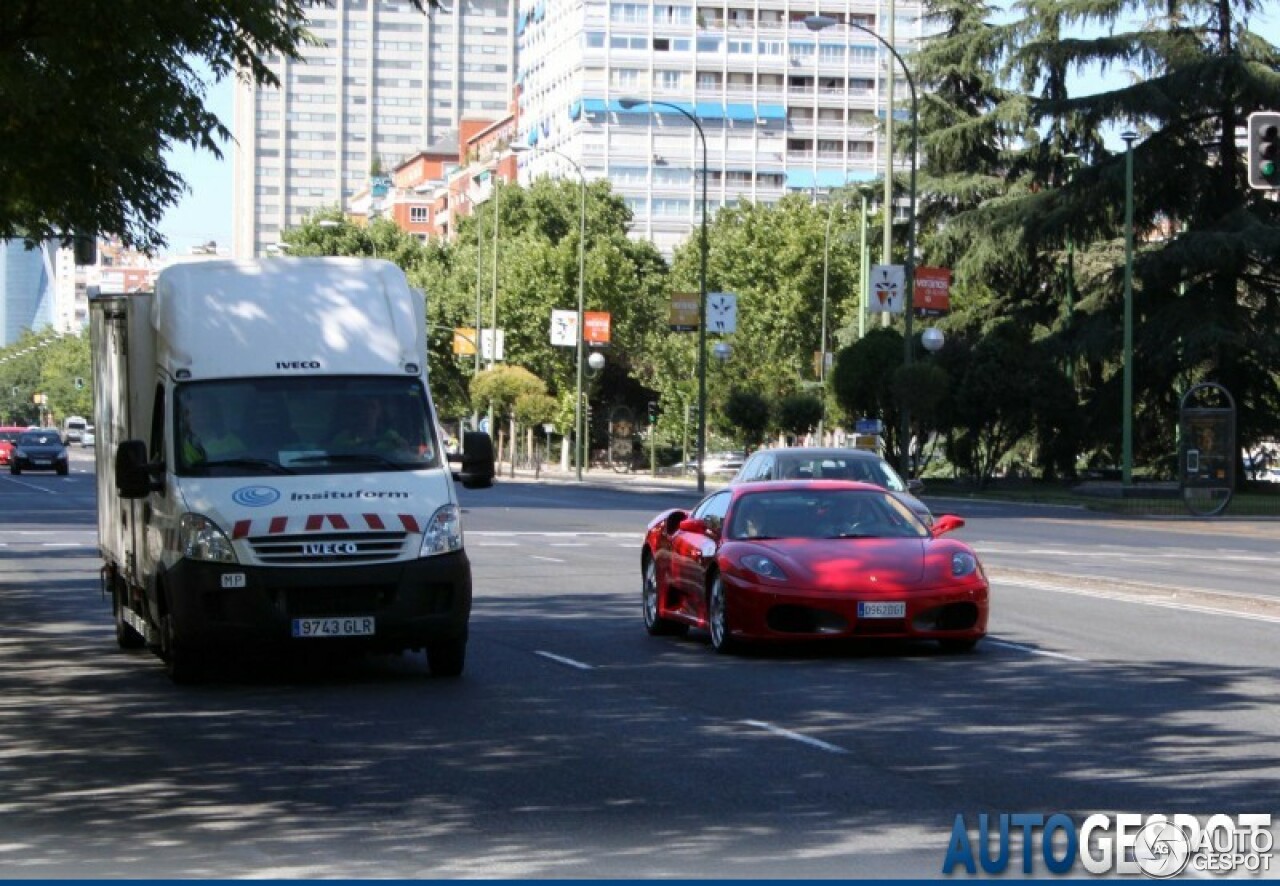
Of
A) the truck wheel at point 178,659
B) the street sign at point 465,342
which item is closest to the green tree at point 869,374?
the street sign at point 465,342

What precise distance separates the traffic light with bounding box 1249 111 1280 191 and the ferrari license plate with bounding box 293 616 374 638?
1338cm

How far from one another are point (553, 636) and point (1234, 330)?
42957mm

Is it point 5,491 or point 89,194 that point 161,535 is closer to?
point 89,194

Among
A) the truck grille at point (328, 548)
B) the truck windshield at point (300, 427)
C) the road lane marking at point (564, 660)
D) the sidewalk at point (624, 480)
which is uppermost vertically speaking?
the truck windshield at point (300, 427)

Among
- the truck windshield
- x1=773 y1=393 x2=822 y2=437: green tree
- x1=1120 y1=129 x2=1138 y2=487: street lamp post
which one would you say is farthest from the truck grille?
x1=773 y1=393 x2=822 y2=437: green tree

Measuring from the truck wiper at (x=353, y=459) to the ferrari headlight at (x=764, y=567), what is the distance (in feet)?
9.35

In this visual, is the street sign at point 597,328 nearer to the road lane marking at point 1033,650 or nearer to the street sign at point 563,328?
the street sign at point 563,328

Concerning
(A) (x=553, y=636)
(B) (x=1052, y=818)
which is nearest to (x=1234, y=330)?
(A) (x=553, y=636)

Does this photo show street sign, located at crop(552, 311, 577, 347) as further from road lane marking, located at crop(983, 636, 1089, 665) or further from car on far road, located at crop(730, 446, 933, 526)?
road lane marking, located at crop(983, 636, 1089, 665)

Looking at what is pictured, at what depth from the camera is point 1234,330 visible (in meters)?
58.3

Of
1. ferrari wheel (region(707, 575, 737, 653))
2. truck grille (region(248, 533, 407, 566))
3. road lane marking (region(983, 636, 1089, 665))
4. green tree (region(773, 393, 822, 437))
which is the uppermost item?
green tree (region(773, 393, 822, 437))

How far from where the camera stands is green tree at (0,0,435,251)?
14.0 metres

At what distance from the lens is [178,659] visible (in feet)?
49.6

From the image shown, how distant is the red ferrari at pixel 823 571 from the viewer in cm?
1652
